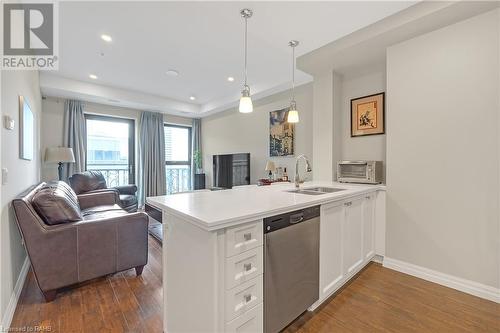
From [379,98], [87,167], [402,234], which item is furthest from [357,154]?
[87,167]

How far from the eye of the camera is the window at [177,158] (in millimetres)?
6207

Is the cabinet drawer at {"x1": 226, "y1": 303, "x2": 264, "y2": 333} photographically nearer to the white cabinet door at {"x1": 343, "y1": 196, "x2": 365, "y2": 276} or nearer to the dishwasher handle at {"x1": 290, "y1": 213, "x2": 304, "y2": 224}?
the dishwasher handle at {"x1": 290, "y1": 213, "x2": 304, "y2": 224}

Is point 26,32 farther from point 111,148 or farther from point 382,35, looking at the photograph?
point 382,35

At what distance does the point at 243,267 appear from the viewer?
3.82 feet

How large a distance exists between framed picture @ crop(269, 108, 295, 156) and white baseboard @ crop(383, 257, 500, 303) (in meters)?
2.34

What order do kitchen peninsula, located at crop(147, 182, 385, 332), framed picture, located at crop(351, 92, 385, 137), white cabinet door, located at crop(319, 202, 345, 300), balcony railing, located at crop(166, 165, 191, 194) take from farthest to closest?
balcony railing, located at crop(166, 165, 191, 194) < framed picture, located at crop(351, 92, 385, 137) < white cabinet door, located at crop(319, 202, 345, 300) < kitchen peninsula, located at crop(147, 182, 385, 332)

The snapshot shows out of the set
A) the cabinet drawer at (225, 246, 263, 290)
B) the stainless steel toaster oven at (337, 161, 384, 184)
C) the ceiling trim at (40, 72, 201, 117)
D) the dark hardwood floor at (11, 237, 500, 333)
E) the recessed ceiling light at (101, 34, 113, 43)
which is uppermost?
the recessed ceiling light at (101, 34, 113, 43)

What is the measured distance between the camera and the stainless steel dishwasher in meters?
1.29

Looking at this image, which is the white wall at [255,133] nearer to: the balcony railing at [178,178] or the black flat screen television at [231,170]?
the black flat screen television at [231,170]

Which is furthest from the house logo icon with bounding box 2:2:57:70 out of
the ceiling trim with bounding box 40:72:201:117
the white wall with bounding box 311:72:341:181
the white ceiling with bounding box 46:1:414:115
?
Answer: the white wall with bounding box 311:72:341:181

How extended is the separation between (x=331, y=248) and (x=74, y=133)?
537 cm

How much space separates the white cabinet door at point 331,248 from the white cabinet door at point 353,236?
0.10 meters

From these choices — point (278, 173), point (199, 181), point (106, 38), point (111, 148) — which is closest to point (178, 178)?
point (199, 181)

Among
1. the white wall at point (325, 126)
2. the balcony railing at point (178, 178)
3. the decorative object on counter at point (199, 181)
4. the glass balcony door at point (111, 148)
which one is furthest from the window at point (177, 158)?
the white wall at point (325, 126)
